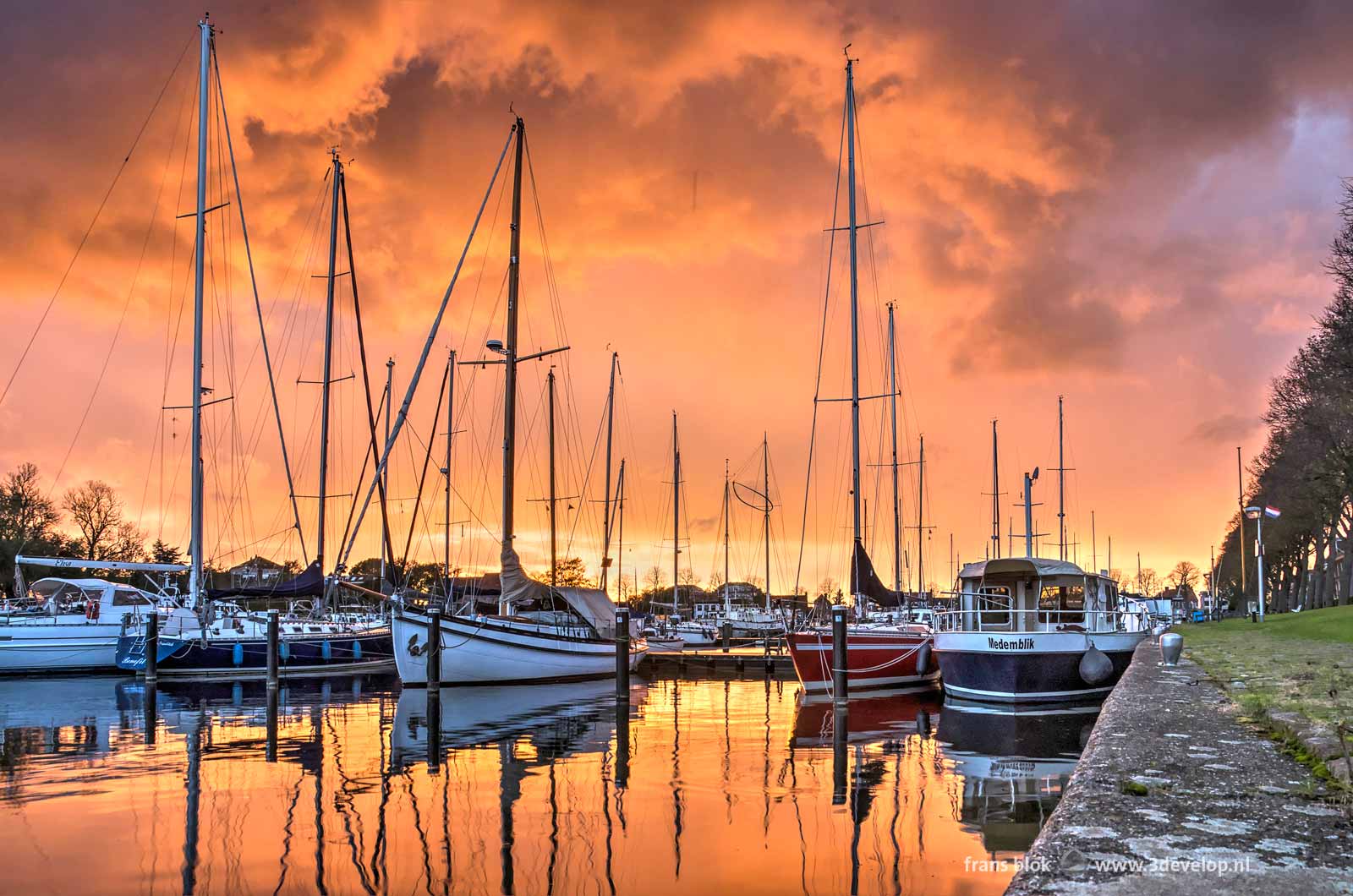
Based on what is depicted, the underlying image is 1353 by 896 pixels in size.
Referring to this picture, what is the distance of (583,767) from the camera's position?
1723 cm

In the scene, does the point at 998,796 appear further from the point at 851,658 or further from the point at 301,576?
the point at 301,576

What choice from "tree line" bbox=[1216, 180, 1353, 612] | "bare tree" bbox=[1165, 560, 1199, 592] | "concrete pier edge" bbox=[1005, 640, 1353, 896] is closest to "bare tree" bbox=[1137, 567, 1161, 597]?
"bare tree" bbox=[1165, 560, 1199, 592]

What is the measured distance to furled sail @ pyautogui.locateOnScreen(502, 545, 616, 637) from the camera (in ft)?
116

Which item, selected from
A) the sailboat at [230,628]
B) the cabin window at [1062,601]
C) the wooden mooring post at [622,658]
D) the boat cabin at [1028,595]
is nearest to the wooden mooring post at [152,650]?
the sailboat at [230,628]

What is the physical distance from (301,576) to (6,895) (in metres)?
26.8

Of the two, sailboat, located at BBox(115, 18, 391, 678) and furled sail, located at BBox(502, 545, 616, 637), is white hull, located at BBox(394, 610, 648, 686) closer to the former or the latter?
furled sail, located at BBox(502, 545, 616, 637)

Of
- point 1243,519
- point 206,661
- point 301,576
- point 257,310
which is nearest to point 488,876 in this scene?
point 301,576

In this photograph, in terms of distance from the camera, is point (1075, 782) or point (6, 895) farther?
point (6, 895)

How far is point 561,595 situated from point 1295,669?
1031 inches

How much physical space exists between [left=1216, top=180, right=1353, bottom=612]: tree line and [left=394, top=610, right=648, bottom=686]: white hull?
26764 mm

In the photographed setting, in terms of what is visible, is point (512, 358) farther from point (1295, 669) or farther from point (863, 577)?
point (1295, 669)

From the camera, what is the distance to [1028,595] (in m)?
29.1

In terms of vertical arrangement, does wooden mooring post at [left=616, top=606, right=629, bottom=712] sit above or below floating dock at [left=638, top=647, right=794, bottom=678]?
above

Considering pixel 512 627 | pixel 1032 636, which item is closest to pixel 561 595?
pixel 512 627
